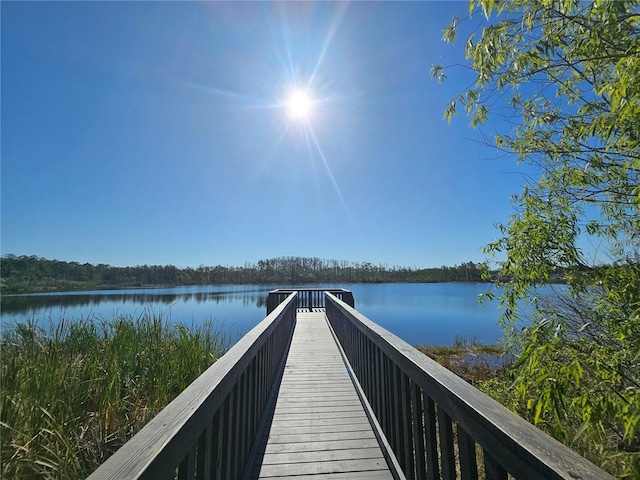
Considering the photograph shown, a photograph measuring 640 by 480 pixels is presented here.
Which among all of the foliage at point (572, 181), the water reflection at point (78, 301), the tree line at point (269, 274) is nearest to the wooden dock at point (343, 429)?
the foliage at point (572, 181)

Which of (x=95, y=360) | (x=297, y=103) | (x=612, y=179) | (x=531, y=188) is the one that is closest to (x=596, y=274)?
(x=612, y=179)

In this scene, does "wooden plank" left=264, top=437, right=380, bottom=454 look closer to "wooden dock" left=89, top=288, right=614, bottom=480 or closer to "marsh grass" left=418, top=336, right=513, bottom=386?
"wooden dock" left=89, top=288, right=614, bottom=480

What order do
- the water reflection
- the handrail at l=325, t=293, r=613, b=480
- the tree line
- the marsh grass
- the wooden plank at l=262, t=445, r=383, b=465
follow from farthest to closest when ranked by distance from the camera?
the tree line
the water reflection
the marsh grass
the wooden plank at l=262, t=445, r=383, b=465
the handrail at l=325, t=293, r=613, b=480

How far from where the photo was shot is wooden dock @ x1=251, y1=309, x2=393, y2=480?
6.08 ft

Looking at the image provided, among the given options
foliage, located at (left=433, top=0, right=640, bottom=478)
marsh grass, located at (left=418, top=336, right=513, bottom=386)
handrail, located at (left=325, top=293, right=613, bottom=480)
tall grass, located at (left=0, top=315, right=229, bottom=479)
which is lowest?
marsh grass, located at (left=418, top=336, right=513, bottom=386)

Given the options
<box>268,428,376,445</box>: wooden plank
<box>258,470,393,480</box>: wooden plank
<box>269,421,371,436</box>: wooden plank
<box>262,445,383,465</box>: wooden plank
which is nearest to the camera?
<box>258,470,393,480</box>: wooden plank

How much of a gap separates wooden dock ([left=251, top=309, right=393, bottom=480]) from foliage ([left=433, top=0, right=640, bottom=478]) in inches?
46.5

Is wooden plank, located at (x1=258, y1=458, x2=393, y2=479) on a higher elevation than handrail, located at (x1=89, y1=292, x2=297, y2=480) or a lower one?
lower

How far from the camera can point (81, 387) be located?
10.5ft

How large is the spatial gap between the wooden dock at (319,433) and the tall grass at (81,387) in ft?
5.41

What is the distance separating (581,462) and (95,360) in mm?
4638

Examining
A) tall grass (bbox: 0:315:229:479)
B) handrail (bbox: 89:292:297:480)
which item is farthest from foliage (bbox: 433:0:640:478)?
tall grass (bbox: 0:315:229:479)

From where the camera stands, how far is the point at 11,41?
15.0ft

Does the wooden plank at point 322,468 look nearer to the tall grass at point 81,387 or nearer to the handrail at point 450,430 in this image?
the handrail at point 450,430
